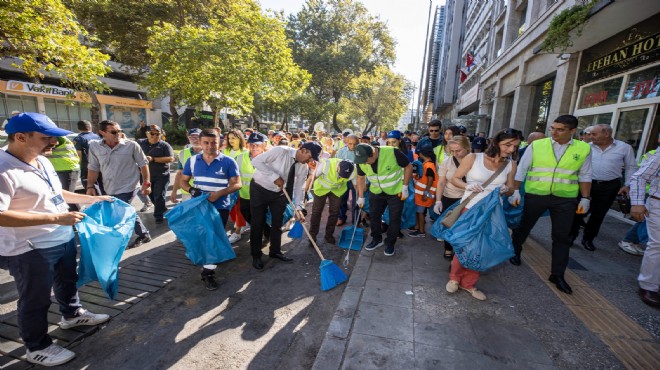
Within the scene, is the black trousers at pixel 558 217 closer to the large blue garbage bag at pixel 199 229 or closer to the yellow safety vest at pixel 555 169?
the yellow safety vest at pixel 555 169

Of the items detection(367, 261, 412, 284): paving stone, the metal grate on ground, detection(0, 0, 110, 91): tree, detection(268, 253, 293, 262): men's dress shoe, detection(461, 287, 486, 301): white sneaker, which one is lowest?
the metal grate on ground

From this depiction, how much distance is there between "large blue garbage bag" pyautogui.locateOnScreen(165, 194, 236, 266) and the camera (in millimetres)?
3359

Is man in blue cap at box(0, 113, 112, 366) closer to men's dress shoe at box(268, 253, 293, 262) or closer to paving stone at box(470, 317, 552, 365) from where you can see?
men's dress shoe at box(268, 253, 293, 262)

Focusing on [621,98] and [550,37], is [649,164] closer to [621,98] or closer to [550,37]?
[550,37]

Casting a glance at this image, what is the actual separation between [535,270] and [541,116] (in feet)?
31.5

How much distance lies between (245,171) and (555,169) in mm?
4197

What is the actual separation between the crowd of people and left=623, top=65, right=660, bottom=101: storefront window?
2715 millimetres

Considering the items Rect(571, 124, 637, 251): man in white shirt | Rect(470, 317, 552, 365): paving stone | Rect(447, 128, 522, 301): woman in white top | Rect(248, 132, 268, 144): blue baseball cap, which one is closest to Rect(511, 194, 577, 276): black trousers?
Rect(447, 128, 522, 301): woman in white top

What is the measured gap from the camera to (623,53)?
692 centimetres

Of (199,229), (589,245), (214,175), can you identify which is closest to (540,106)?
(589,245)

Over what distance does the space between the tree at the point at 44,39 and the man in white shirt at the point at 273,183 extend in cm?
703

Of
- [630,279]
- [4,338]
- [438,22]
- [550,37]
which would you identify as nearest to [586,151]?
[630,279]

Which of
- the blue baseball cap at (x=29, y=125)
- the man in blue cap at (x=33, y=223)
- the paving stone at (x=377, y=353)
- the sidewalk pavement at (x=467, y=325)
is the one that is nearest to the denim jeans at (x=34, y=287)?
the man in blue cap at (x=33, y=223)

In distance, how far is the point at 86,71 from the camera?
8062 mm
